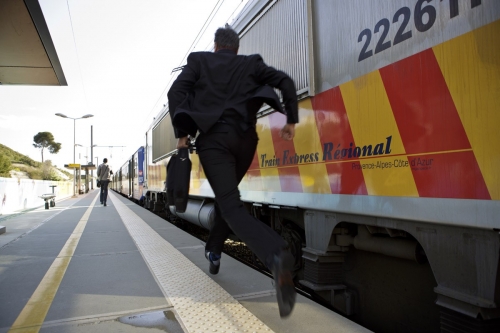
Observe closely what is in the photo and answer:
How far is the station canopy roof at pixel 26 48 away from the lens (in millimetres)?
4910

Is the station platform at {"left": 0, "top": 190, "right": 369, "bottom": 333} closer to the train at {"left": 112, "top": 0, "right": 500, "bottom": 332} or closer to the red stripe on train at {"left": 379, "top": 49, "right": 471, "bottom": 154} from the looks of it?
the train at {"left": 112, "top": 0, "right": 500, "bottom": 332}

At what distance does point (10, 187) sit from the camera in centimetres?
1142

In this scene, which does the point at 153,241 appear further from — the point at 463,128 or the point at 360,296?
the point at 463,128

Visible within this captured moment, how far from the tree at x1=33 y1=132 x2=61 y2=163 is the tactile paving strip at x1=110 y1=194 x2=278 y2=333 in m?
84.1

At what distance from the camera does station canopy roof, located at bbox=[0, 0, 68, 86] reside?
4.91 m

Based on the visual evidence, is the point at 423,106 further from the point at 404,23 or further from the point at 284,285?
the point at 284,285

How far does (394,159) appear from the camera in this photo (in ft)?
6.78

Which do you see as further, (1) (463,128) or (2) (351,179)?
(2) (351,179)

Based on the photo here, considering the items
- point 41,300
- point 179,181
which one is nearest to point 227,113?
point 179,181

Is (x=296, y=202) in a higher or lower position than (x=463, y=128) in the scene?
lower

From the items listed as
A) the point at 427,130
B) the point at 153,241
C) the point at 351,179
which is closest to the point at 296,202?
the point at 351,179

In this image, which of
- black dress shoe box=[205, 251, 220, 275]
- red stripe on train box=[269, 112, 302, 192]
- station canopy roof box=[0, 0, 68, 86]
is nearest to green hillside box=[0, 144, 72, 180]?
station canopy roof box=[0, 0, 68, 86]

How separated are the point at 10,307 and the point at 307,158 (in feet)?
7.71

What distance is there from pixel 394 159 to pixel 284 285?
0.97 metres
